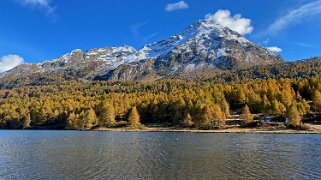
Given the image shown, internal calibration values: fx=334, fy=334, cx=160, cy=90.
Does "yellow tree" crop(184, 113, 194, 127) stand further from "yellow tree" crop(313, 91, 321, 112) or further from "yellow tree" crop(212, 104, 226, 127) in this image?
"yellow tree" crop(313, 91, 321, 112)

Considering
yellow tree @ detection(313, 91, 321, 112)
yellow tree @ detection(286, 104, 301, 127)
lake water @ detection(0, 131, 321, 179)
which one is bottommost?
lake water @ detection(0, 131, 321, 179)

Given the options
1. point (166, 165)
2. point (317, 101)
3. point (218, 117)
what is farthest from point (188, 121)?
point (166, 165)

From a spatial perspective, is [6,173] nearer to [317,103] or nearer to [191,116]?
[191,116]

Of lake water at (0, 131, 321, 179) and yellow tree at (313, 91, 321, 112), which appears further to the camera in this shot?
yellow tree at (313, 91, 321, 112)

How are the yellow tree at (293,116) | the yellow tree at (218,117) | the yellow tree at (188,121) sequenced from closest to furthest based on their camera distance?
the yellow tree at (293,116) → the yellow tree at (218,117) → the yellow tree at (188,121)

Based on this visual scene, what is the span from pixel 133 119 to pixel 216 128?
5114cm

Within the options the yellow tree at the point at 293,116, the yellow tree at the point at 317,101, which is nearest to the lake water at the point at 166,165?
the yellow tree at the point at 293,116

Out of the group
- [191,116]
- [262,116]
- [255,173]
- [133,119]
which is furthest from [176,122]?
[255,173]

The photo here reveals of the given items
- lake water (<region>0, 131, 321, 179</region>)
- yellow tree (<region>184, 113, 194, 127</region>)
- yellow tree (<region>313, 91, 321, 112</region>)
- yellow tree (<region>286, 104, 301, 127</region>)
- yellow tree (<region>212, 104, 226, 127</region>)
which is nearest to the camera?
lake water (<region>0, 131, 321, 179</region>)

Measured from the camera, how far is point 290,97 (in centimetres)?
19112

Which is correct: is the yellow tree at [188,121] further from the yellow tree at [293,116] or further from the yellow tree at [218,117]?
the yellow tree at [293,116]

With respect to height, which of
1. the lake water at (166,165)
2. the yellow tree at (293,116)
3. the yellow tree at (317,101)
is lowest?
the lake water at (166,165)

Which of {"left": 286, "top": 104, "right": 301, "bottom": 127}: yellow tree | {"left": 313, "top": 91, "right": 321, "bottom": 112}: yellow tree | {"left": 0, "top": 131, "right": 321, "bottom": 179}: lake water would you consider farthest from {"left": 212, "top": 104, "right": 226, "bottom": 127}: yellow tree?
{"left": 0, "top": 131, "right": 321, "bottom": 179}: lake water

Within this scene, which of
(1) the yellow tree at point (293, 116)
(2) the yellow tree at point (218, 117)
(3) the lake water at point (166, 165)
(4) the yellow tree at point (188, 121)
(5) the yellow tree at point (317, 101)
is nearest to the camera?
(3) the lake water at point (166, 165)
